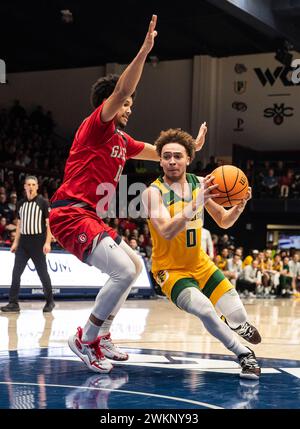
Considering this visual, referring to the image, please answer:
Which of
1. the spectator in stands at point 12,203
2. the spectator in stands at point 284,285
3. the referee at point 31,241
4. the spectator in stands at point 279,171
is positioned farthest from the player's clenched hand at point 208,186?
the spectator in stands at point 279,171

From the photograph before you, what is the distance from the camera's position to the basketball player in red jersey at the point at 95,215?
4.43 metres

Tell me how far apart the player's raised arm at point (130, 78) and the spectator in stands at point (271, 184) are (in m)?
19.3

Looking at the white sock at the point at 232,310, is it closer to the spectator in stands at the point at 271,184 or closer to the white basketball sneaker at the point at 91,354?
the white basketball sneaker at the point at 91,354

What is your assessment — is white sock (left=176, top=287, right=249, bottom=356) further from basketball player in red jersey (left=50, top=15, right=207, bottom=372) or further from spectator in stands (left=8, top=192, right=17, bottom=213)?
spectator in stands (left=8, top=192, right=17, bottom=213)

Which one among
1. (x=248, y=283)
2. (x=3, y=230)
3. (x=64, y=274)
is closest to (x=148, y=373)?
(x=64, y=274)

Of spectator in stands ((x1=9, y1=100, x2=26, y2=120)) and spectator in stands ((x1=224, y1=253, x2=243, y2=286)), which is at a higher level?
spectator in stands ((x1=9, y1=100, x2=26, y2=120))

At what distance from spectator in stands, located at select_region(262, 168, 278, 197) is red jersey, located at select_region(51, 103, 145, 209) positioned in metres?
18.9

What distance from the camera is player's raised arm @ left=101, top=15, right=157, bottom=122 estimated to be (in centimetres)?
403

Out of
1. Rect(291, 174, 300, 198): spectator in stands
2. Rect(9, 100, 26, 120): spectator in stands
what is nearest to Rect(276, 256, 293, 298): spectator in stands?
Rect(291, 174, 300, 198): spectator in stands

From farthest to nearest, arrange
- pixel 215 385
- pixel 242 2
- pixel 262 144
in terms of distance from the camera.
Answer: pixel 262 144 → pixel 242 2 → pixel 215 385

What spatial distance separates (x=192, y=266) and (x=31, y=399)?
1501mm

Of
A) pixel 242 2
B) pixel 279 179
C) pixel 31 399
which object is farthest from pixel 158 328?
pixel 279 179

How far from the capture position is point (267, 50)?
23.5m
